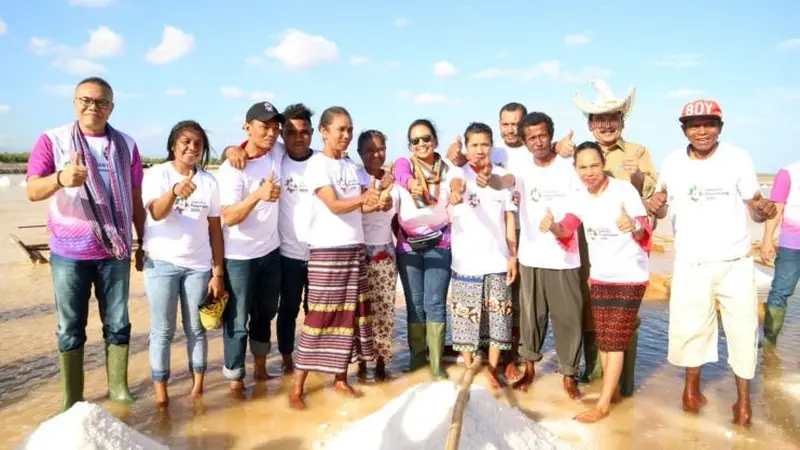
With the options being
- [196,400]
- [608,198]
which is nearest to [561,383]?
[608,198]

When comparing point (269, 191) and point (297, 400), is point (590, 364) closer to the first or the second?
point (297, 400)

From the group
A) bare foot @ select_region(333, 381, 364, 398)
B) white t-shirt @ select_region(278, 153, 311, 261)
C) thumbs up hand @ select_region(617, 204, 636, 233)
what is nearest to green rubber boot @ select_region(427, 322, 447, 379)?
bare foot @ select_region(333, 381, 364, 398)

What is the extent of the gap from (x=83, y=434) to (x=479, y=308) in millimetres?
2766

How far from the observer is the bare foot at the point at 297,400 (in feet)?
13.2

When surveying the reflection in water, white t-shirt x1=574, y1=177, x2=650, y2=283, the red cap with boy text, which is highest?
the red cap with boy text

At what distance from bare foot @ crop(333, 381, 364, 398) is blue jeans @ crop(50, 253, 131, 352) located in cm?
156

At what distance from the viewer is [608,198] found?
148 inches

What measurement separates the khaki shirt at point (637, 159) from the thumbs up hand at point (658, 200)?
288 mm

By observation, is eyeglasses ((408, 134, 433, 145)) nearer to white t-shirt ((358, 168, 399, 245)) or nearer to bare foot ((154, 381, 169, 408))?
white t-shirt ((358, 168, 399, 245))

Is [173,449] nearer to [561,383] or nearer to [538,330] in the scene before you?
[538,330]

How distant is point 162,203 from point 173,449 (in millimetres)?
1520

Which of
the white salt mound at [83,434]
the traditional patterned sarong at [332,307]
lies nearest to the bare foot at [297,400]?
the traditional patterned sarong at [332,307]

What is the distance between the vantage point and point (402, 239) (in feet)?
14.8

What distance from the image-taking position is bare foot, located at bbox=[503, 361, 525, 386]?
14.6 feet
